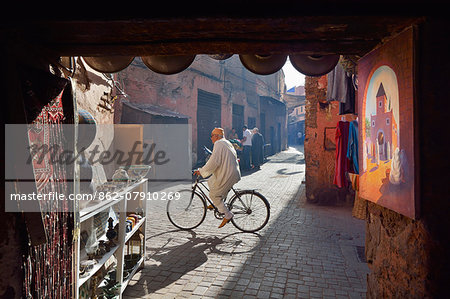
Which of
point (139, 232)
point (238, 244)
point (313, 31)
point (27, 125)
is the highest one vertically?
point (313, 31)

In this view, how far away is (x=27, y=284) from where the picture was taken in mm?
1887

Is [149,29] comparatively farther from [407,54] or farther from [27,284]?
[27,284]

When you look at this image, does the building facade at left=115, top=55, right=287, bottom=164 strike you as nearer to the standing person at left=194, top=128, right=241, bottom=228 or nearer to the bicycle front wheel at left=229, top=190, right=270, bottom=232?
the standing person at left=194, top=128, right=241, bottom=228

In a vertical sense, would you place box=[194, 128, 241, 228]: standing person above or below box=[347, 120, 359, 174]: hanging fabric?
below

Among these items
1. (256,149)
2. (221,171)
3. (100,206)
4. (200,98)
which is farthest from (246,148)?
(100,206)

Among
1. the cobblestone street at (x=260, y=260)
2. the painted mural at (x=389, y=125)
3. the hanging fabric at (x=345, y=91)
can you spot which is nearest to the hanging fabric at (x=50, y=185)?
the cobblestone street at (x=260, y=260)

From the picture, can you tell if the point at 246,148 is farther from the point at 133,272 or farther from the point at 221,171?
the point at 133,272

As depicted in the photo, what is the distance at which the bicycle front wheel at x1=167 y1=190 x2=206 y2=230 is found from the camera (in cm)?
571

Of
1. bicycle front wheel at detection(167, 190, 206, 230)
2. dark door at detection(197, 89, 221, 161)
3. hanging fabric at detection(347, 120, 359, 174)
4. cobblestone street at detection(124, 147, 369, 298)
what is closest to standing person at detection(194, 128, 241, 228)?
bicycle front wheel at detection(167, 190, 206, 230)

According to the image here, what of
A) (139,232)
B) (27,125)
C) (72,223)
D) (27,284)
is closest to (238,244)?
(139,232)

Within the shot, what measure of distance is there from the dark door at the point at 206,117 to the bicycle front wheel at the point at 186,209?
8925 mm

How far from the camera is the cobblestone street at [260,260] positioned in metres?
3.56

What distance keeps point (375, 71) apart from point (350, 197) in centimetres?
598

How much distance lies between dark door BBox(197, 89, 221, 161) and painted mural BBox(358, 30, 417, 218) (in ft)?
41.4
